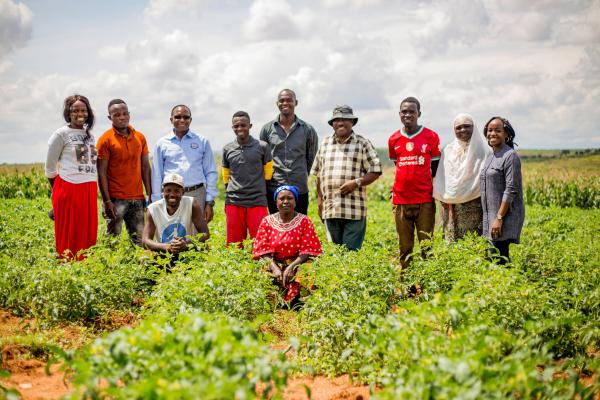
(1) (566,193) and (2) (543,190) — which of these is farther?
(2) (543,190)

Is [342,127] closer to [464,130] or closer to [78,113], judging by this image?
[464,130]

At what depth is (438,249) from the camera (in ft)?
18.1

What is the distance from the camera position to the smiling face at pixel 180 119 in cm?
695

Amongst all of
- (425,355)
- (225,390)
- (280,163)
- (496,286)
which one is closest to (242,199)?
(280,163)

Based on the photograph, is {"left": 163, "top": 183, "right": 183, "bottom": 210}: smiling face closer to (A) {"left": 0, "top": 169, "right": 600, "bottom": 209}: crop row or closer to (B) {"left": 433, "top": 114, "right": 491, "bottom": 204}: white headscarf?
(B) {"left": 433, "top": 114, "right": 491, "bottom": 204}: white headscarf

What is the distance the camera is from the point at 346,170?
6648 millimetres

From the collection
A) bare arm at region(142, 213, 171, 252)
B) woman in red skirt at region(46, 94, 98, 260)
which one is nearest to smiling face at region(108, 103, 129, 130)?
woman in red skirt at region(46, 94, 98, 260)

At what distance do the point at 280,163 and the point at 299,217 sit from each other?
944 mm

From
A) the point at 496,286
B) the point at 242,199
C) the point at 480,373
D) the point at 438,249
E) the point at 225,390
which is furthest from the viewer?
the point at 242,199

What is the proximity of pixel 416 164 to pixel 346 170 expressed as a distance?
2.74ft

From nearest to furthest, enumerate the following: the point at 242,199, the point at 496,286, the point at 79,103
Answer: the point at 496,286 < the point at 79,103 < the point at 242,199

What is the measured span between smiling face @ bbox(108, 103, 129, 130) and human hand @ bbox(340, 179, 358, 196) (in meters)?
2.80

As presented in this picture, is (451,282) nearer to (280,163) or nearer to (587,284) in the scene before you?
(587,284)

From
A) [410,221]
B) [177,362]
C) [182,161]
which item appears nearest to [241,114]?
[182,161]
